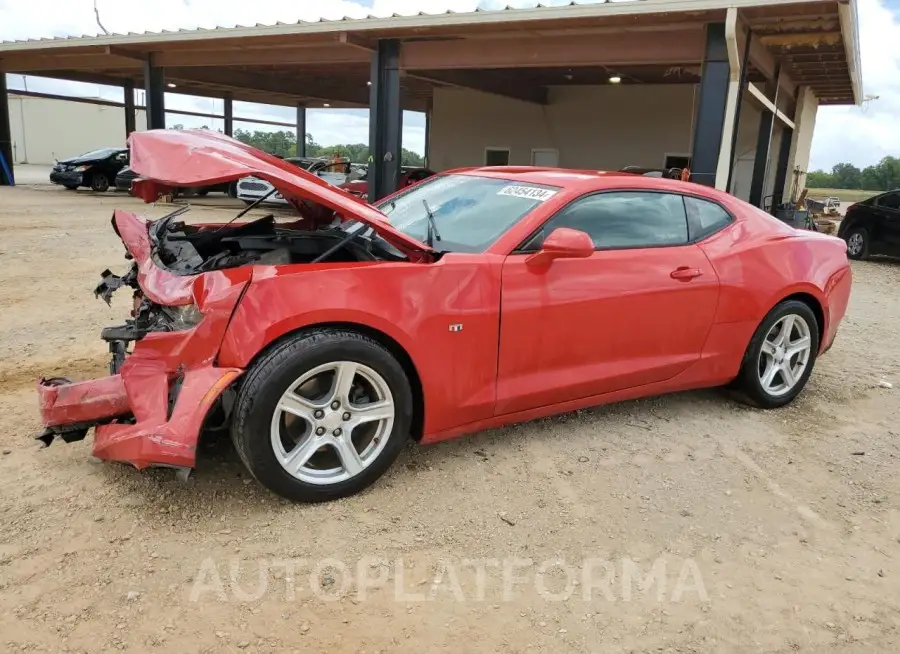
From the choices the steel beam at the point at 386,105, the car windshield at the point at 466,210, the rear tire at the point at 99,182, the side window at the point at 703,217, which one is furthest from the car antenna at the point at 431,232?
the rear tire at the point at 99,182

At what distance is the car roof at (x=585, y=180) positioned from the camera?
3.61m

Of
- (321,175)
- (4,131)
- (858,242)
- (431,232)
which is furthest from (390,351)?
(4,131)

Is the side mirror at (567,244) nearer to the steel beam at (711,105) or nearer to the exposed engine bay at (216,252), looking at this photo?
the exposed engine bay at (216,252)

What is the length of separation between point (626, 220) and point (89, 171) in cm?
2046

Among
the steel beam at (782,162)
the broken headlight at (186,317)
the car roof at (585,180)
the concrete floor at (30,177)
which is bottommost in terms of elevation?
the concrete floor at (30,177)

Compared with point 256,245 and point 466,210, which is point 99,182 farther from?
point 466,210

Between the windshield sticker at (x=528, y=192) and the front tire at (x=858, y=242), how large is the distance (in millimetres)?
10892

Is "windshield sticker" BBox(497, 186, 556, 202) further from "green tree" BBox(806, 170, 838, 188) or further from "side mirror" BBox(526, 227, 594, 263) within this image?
"green tree" BBox(806, 170, 838, 188)

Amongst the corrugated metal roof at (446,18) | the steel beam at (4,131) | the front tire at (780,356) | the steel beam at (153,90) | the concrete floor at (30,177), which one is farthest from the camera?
the concrete floor at (30,177)

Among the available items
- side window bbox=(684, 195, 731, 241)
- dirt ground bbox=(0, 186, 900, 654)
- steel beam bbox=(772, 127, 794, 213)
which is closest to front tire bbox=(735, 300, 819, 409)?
dirt ground bbox=(0, 186, 900, 654)

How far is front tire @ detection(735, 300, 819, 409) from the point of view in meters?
4.15

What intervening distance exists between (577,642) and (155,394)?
5.99 ft

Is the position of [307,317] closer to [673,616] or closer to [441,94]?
[673,616]

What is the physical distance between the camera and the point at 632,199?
3.79 meters
